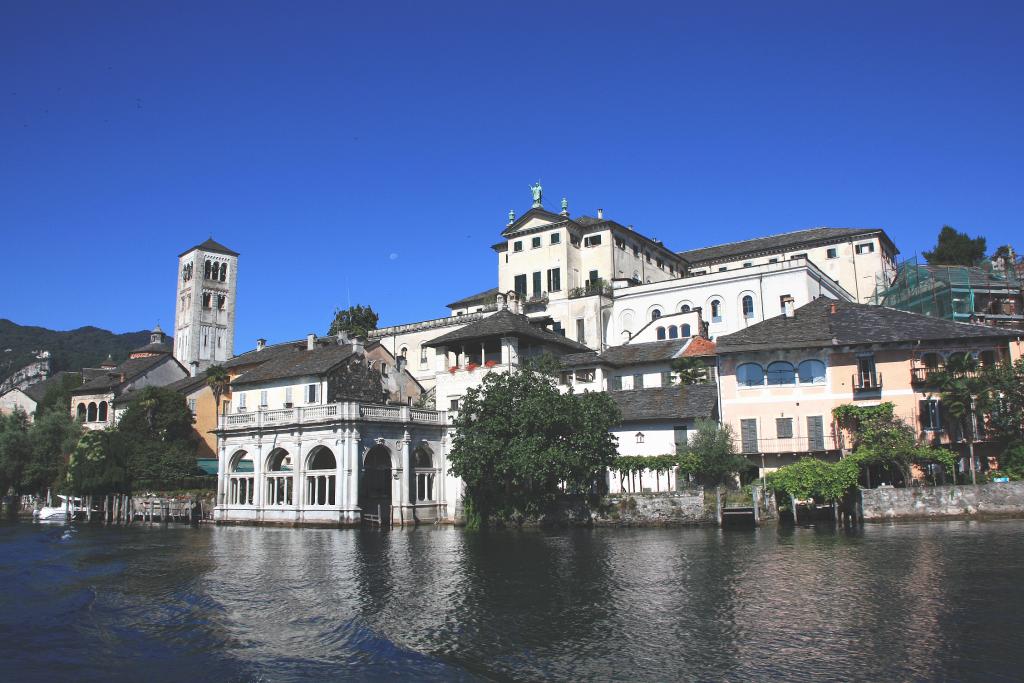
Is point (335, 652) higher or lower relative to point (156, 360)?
lower

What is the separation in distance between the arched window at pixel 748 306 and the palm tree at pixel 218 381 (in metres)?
46.2

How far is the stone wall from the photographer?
39.0 m

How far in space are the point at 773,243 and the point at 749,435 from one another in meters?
41.9

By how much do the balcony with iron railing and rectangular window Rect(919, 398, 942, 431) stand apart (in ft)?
96.5

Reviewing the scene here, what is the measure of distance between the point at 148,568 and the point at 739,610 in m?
23.5

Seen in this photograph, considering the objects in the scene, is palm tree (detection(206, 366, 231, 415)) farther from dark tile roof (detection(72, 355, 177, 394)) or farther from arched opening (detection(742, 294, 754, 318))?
arched opening (detection(742, 294, 754, 318))

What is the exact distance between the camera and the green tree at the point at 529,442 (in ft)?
143

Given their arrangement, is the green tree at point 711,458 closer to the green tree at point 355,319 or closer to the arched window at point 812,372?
the arched window at point 812,372

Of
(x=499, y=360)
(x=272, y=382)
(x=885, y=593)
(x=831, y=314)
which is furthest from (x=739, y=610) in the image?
(x=272, y=382)

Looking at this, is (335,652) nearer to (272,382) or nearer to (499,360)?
(499,360)

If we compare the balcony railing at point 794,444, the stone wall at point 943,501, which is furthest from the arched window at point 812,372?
the stone wall at point 943,501

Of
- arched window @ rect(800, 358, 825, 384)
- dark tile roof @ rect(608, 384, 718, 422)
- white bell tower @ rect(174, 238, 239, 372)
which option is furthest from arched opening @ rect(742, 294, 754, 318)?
white bell tower @ rect(174, 238, 239, 372)

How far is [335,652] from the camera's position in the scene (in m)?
18.2

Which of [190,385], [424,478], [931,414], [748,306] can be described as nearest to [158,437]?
[190,385]
